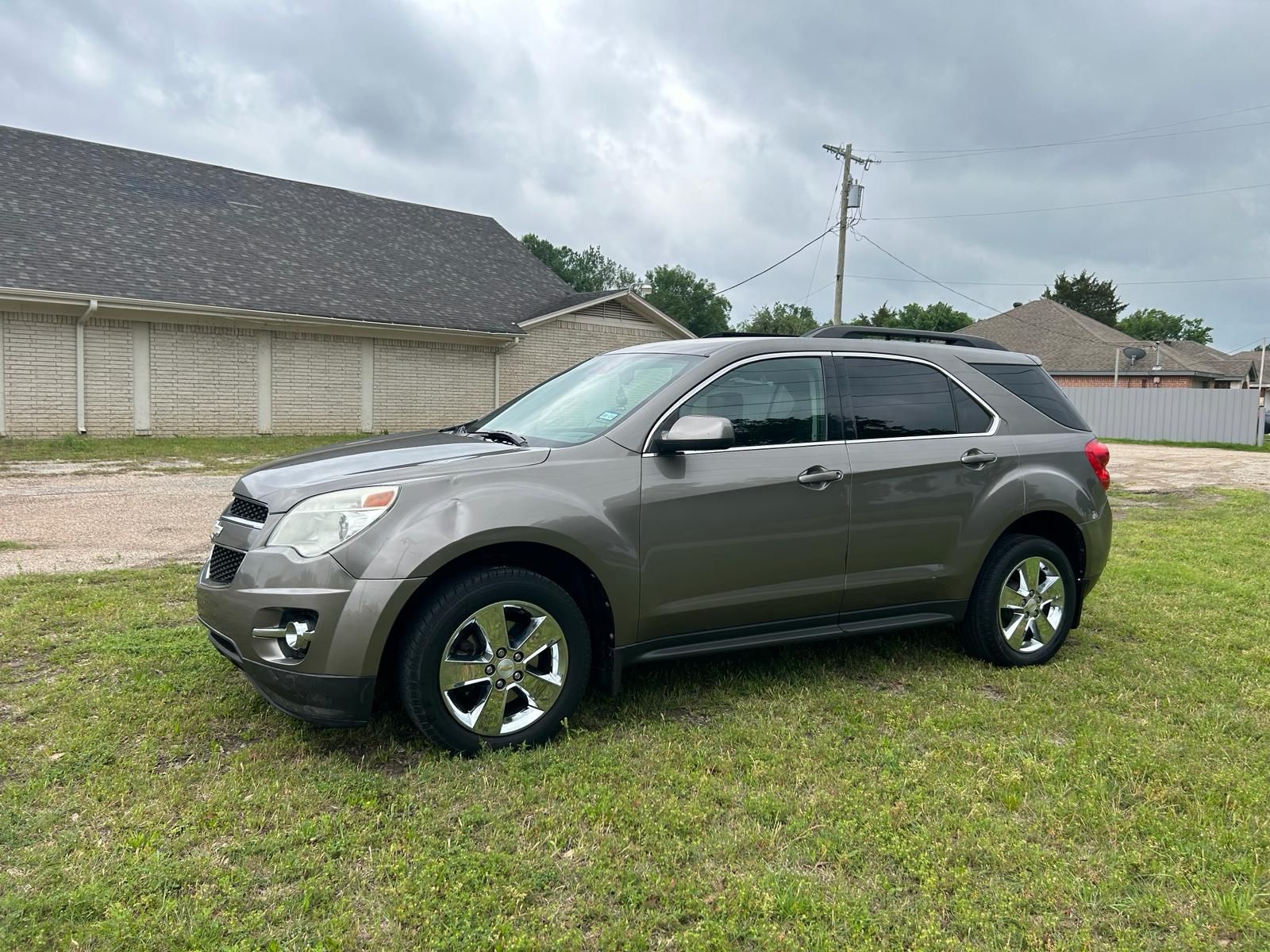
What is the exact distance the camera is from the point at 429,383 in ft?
71.5

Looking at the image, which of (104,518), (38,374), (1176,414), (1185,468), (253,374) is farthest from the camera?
(1176,414)

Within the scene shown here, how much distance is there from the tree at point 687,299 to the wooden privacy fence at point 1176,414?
128 feet

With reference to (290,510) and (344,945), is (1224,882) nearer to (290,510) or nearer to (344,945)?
(344,945)

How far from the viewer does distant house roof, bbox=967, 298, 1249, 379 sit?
39.9 metres

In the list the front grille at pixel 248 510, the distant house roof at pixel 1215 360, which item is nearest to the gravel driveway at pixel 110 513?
the front grille at pixel 248 510

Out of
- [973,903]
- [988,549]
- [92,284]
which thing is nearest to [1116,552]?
[988,549]

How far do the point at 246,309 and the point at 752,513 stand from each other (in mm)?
16640

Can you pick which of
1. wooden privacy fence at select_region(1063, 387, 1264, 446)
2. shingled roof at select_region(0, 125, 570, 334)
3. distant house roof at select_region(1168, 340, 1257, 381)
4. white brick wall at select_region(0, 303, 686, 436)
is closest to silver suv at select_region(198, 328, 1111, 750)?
white brick wall at select_region(0, 303, 686, 436)

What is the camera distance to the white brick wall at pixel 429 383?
21.0m

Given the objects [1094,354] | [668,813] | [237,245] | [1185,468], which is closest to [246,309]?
[237,245]

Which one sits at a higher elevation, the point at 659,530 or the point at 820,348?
the point at 820,348

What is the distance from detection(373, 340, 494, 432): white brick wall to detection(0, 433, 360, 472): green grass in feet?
10.2

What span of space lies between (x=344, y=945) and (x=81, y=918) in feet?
2.45

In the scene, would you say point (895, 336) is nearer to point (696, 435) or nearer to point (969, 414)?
point (969, 414)
